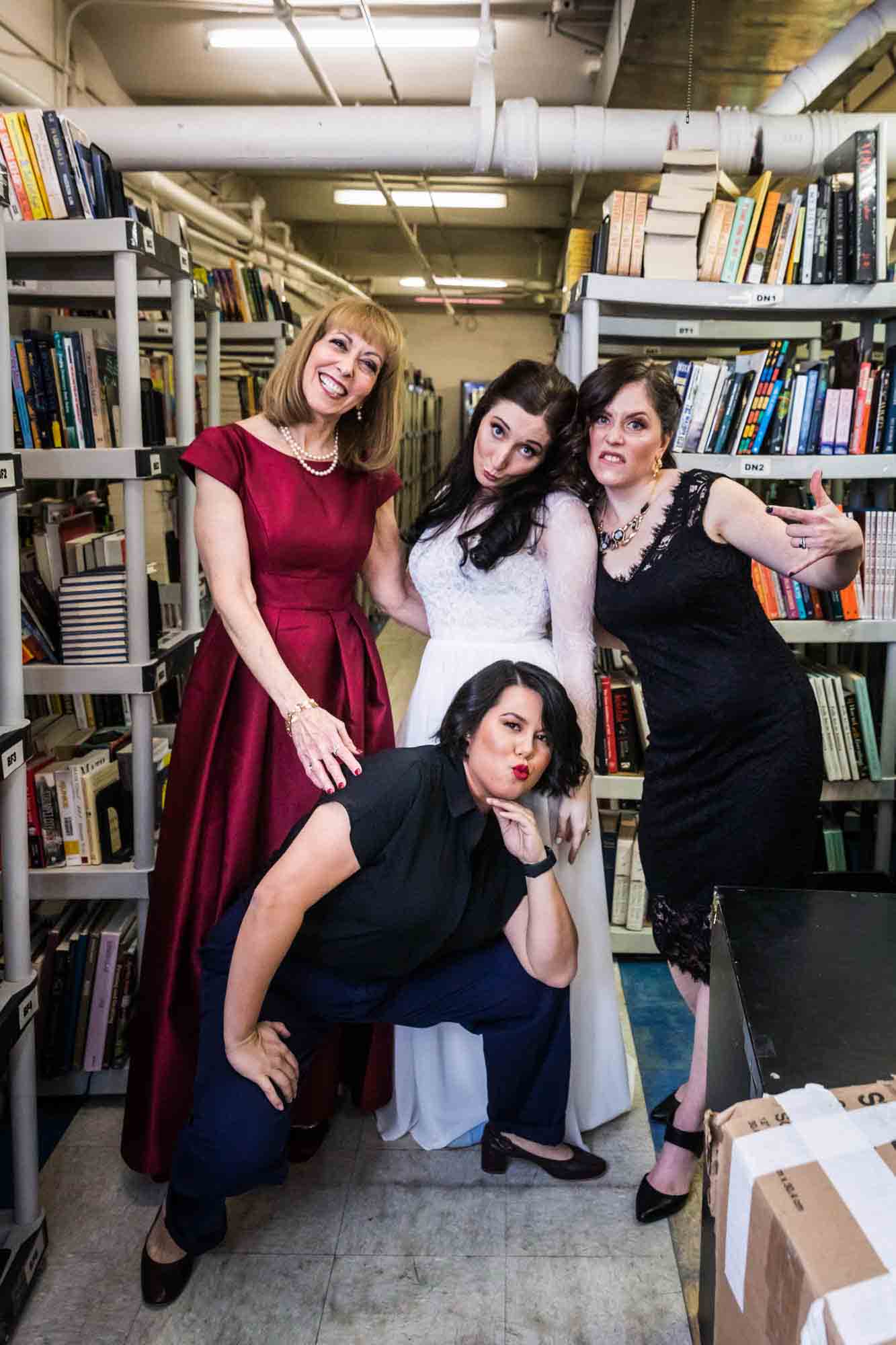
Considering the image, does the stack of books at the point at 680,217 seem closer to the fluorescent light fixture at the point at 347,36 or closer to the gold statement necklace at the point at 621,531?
the gold statement necklace at the point at 621,531

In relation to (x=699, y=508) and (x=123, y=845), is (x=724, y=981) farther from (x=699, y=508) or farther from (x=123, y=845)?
(x=123, y=845)

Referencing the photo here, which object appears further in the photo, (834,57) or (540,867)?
(834,57)

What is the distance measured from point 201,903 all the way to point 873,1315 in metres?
1.55

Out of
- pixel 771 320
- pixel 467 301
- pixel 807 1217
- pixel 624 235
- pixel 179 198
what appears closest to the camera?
pixel 807 1217

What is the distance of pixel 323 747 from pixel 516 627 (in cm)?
47

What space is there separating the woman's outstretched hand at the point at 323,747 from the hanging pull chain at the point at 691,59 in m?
3.14

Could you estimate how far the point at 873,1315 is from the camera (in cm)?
66

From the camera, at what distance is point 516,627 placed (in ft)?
6.59

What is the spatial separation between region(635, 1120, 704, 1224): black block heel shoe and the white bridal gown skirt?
0.71 feet

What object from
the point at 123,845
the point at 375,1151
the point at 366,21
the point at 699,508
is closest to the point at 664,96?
the point at 366,21

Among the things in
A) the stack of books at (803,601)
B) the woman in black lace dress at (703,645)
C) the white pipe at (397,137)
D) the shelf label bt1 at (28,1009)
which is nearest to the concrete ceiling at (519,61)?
the white pipe at (397,137)

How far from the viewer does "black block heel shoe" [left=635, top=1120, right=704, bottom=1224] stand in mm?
1971

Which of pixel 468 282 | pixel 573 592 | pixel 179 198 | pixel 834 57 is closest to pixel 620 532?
pixel 573 592

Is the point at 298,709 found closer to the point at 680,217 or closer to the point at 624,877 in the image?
the point at 624,877
